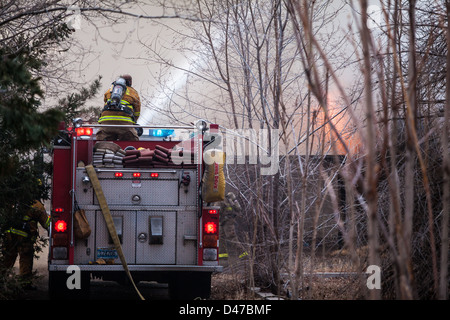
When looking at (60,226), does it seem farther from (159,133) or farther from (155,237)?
(159,133)

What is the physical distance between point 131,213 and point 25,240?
237cm

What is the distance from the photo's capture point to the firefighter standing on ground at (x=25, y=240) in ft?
30.2

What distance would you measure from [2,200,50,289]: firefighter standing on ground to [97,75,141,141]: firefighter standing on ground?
156cm

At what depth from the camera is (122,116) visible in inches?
355

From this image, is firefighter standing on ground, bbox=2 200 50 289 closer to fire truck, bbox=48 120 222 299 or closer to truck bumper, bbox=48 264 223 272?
truck bumper, bbox=48 264 223 272

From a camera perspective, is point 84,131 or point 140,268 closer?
point 140,268

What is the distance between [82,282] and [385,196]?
14.0ft

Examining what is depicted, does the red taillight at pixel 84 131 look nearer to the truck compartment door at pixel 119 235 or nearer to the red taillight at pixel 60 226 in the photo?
the truck compartment door at pixel 119 235

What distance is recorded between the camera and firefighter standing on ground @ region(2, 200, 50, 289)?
920 cm

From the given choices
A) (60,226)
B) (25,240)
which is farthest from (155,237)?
(25,240)

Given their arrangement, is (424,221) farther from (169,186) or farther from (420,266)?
(169,186)

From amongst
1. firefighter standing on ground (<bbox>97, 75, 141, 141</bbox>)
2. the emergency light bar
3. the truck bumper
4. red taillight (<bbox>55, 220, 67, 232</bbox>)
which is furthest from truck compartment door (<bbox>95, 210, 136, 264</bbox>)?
the emergency light bar

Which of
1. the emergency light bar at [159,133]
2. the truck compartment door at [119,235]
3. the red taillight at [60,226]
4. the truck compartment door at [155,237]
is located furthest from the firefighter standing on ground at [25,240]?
the emergency light bar at [159,133]
